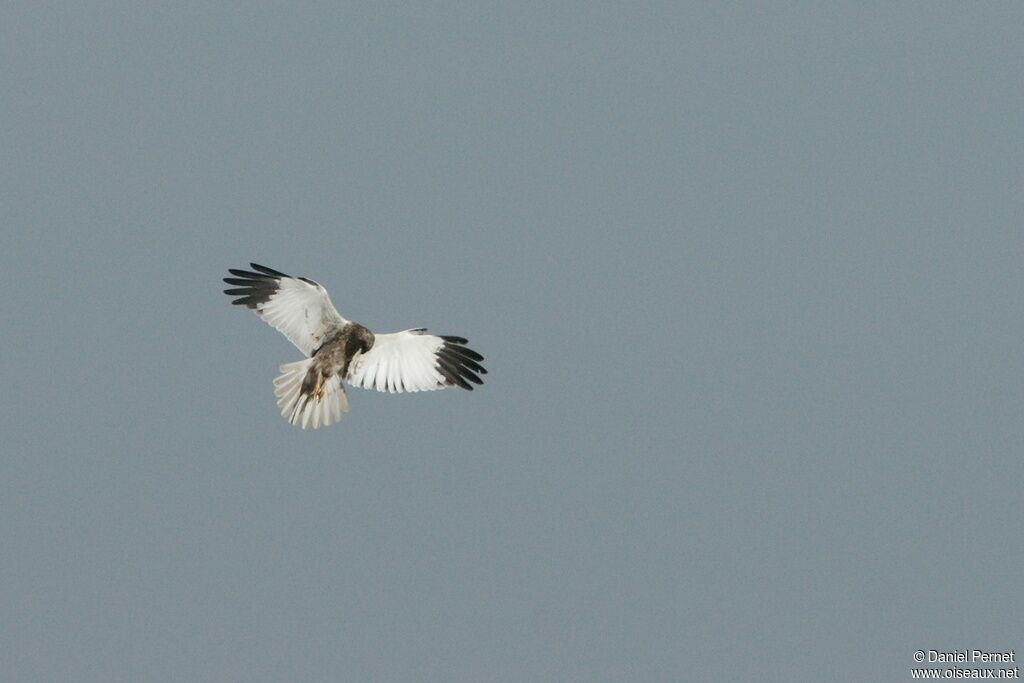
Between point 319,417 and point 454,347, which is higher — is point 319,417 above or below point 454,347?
below

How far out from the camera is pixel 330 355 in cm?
1872

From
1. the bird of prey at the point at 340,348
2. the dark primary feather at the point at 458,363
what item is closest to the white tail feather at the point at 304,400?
the bird of prey at the point at 340,348

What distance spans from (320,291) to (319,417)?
2146 millimetres

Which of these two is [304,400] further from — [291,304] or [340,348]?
[291,304]

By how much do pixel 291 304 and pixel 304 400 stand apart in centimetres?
185

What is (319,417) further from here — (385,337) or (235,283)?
(235,283)

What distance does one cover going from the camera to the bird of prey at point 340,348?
61.1ft

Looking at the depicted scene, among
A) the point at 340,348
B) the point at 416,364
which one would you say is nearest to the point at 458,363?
the point at 416,364

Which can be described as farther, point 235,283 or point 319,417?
point 235,283

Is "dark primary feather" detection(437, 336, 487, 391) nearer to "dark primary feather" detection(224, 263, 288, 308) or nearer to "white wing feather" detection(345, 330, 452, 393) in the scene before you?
"white wing feather" detection(345, 330, 452, 393)

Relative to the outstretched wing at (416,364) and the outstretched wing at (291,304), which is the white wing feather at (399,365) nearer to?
the outstretched wing at (416,364)

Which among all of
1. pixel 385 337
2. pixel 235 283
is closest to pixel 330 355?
pixel 385 337

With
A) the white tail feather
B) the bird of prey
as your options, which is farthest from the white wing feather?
the white tail feather

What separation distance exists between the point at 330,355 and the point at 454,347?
2069 millimetres
